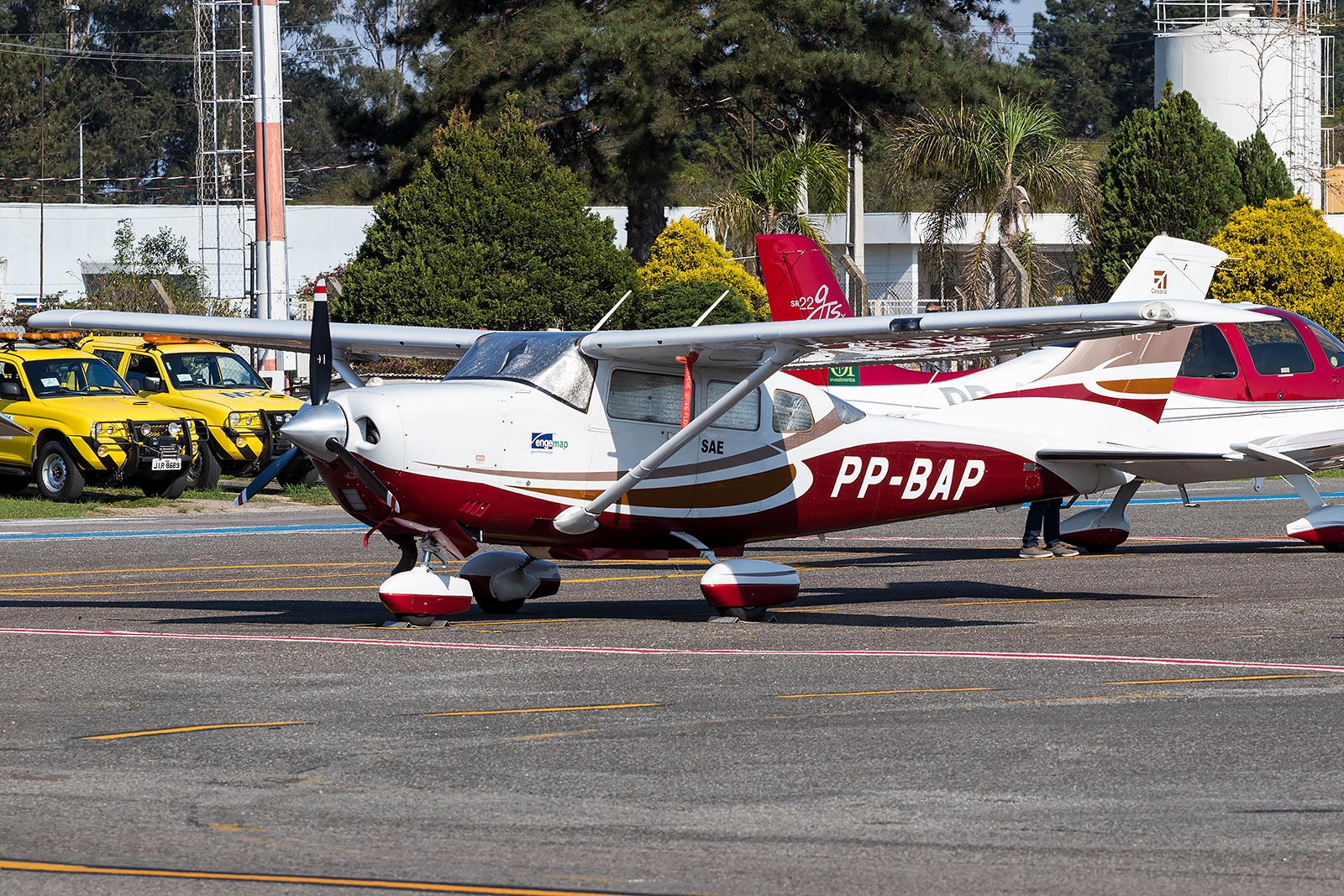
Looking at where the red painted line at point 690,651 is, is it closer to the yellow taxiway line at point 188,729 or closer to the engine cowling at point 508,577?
the engine cowling at point 508,577

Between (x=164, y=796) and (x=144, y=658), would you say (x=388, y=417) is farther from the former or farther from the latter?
(x=164, y=796)

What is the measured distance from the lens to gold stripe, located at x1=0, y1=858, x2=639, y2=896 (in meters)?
5.54

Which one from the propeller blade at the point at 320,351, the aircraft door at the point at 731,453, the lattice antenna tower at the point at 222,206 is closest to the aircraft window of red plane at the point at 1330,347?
the aircraft door at the point at 731,453

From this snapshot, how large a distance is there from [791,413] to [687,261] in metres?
24.1

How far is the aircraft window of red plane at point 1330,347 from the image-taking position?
712 inches

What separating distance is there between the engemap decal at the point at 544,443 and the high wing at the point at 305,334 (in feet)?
6.04

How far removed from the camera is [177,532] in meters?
20.8

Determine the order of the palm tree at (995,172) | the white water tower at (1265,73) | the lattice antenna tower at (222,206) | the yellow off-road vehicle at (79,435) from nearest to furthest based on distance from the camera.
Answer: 1. the yellow off-road vehicle at (79,435)
2. the palm tree at (995,172)
3. the lattice antenna tower at (222,206)
4. the white water tower at (1265,73)

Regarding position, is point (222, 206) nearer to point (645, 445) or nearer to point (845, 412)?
point (845, 412)

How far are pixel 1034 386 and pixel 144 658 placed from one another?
28.7 feet

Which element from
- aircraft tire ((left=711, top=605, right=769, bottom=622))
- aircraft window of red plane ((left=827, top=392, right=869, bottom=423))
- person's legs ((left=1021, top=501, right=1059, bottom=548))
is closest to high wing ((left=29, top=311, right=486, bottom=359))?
aircraft window of red plane ((left=827, top=392, right=869, bottom=423))

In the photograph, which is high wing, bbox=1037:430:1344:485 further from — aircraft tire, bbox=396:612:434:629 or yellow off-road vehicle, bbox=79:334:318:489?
yellow off-road vehicle, bbox=79:334:318:489

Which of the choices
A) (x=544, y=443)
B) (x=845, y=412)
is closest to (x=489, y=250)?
(x=845, y=412)

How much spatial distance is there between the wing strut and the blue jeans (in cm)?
565
